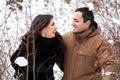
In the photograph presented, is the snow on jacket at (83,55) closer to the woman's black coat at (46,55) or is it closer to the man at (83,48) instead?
the man at (83,48)

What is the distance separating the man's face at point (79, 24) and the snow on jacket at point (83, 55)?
53 mm

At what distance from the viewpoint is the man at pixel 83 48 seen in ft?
15.1

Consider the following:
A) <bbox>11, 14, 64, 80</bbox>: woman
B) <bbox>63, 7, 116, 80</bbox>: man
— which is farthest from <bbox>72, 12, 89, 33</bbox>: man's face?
<bbox>11, 14, 64, 80</bbox>: woman

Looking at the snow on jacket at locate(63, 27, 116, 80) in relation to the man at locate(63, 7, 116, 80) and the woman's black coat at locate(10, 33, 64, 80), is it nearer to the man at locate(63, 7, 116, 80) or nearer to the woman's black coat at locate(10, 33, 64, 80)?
the man at locate(63, 7, 116, 80)

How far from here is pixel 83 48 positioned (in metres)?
4.68

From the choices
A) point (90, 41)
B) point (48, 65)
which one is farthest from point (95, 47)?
point (48, 65)

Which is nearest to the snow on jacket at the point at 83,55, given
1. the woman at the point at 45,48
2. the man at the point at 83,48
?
the man at the point at 83,48

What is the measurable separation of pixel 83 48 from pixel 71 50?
0.15 m

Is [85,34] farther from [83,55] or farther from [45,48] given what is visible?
[45,48]

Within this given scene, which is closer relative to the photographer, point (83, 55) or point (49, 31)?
point (49, 31)

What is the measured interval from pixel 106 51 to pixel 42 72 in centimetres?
69

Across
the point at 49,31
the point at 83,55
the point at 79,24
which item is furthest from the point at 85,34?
the point at 49,31

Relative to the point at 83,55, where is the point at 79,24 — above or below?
above

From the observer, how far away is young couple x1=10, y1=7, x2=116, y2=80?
14.7 ft
